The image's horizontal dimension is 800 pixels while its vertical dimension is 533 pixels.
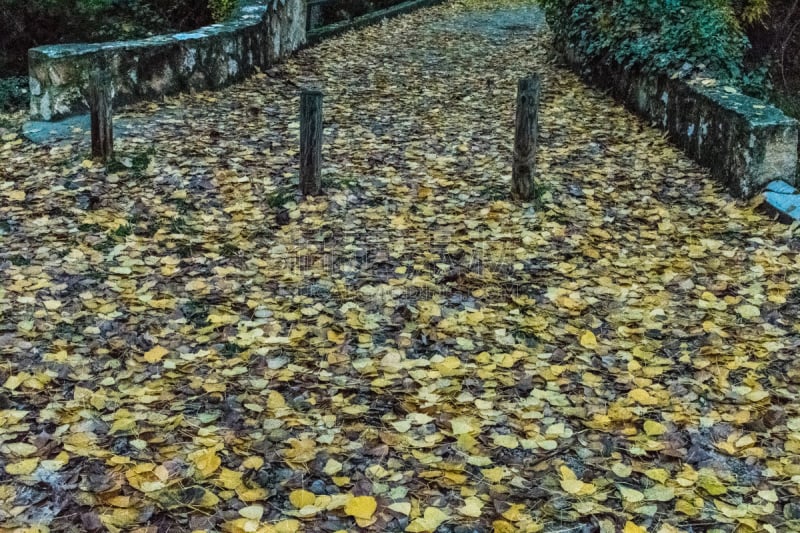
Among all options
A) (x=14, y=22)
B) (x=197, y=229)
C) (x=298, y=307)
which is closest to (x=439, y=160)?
(x=197, y=229)

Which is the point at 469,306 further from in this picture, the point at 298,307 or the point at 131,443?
the point at 131,443

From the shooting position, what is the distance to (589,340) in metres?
4.05

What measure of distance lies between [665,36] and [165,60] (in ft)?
16.1

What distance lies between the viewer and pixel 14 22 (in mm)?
9969

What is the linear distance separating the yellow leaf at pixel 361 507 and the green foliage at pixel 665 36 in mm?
5624

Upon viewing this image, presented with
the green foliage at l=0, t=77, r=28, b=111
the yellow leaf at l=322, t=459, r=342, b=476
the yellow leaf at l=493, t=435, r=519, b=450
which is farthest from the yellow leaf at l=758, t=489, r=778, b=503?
the green foliage at l=0, t=77, r=28, b=111

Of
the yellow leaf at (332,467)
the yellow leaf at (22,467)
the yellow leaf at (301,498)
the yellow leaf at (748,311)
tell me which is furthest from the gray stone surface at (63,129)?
the yellow leaf at (748,311)

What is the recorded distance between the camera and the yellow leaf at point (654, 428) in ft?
10.7

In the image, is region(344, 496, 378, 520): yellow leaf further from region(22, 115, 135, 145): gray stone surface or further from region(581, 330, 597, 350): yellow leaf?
region(22, 115, 135, 145): gray stone surface


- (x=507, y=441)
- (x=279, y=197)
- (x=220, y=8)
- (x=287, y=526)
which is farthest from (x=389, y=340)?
(x=220, y=8)

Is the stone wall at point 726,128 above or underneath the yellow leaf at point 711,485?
above

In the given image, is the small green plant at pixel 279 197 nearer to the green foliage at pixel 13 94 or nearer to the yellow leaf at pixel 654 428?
the yellow leaf at pixel 654 428

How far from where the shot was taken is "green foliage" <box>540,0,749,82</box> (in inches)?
283

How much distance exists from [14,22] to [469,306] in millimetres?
8299
